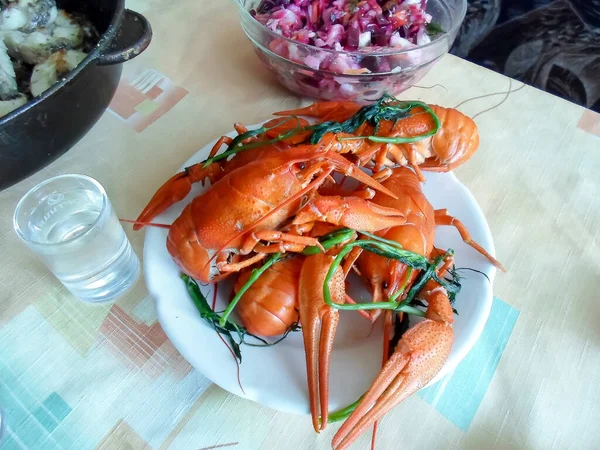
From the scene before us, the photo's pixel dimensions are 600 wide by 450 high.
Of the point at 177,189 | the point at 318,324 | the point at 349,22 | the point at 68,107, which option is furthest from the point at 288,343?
the point at 349,22

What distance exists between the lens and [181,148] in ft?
2.77

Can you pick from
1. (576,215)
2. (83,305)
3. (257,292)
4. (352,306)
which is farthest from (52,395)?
(576,215)

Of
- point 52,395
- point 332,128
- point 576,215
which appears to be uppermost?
point 332,128

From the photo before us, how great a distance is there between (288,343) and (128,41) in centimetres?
46

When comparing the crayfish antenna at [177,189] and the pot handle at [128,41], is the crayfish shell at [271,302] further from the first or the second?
the pot handle at [128,41]

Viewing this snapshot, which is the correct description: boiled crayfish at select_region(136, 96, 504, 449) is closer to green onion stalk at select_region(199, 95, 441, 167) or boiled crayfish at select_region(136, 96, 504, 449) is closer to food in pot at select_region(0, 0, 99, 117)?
green onion stalk at select_region(199, 95, 441, 167)

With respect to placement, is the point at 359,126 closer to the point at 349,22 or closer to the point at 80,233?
the point at 349,22

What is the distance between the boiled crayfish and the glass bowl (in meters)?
0.11

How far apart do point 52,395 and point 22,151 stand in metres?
0.31

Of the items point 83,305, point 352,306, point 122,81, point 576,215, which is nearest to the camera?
point 352,306

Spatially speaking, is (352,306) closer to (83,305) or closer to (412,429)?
(412,429)

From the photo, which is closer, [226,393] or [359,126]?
[226,393]

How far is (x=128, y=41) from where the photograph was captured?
0.62 meters

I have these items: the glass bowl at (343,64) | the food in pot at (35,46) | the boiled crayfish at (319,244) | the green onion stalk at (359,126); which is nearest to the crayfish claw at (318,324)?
the boiled crayfish at (319,244)
